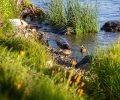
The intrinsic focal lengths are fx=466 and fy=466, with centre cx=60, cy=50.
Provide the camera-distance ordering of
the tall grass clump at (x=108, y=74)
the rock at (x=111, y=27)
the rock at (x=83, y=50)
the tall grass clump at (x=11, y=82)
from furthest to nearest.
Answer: the rock at (x=111, y=27), the rock at (x=83, y=50), the tall grass clump at (x=108, y=74), the tall grass clump at (x=11, y=82)

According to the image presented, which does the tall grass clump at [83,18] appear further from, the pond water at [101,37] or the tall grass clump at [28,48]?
the tall grass clump at [28,48]

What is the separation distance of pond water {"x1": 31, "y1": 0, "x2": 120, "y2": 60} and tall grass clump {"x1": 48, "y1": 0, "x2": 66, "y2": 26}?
1.37 metres

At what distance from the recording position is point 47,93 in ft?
17.3

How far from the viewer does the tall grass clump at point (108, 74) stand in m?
8.06

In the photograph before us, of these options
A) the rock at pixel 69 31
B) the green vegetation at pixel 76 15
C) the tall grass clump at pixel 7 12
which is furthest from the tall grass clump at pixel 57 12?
the tall grass clump at pixel 7 12

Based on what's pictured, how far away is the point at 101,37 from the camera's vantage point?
18.5m

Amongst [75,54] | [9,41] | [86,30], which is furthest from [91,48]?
[9,41]

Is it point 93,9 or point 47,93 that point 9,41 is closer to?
point 47,93

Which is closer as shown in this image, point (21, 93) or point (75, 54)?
point (21, 93)

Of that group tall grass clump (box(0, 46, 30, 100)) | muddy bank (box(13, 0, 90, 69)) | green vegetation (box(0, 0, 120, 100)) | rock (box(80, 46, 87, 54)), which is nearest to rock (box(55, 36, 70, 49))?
muddy bank (box(13, 0, 90, 69))

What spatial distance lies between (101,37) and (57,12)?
7.34 ft

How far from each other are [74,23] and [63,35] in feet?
2.17

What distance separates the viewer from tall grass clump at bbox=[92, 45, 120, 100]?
8.06 metres

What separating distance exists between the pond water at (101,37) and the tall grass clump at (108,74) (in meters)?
3.90
